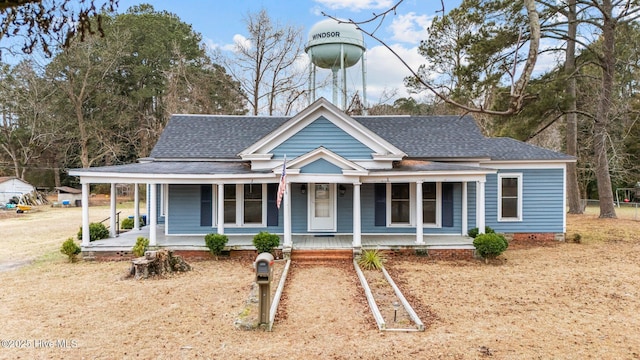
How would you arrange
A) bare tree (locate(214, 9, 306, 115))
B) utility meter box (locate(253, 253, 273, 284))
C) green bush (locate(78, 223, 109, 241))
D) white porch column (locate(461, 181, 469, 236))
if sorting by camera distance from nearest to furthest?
utility meter box (locate(253, 253, 273, 284)), green bush (locate(78, 223, 109, 241)), white porch column (locate(461, 181, 469, 236)), bare tree (locate(214, 9, 306, 115))

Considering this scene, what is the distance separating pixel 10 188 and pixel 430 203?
1329 inches

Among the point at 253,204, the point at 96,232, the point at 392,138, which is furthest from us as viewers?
the point at 392,138

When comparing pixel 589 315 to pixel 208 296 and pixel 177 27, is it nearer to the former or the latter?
pixel 208 296

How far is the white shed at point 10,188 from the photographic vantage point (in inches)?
1202

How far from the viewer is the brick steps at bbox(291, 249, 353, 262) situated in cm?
1112

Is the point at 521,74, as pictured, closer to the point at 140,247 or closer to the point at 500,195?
the point at 140,247

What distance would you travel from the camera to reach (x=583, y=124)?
31000 millimetres

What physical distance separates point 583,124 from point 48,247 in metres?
36.0

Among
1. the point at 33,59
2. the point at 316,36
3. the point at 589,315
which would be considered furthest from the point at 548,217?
the point at 33,59

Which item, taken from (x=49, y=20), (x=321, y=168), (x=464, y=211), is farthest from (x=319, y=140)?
(x=49, y=20)

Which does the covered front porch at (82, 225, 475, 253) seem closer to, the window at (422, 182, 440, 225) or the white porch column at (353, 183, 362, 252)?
the white porch column at (353, 183, 362, 252)

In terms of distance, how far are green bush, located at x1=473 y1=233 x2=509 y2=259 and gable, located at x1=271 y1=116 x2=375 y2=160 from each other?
4300 mm

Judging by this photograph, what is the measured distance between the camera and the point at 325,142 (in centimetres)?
1280

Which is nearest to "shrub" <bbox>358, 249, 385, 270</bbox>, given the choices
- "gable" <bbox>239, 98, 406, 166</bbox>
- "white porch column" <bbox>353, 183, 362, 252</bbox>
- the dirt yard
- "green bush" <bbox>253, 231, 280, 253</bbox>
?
the dirt yard
